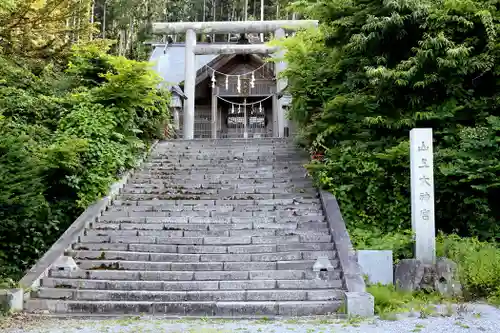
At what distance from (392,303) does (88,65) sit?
10054mm

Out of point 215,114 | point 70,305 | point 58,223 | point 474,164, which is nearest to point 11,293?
point 70,305

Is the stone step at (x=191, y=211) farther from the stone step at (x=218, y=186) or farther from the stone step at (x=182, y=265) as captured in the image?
the stone step at (x=182, y=265)

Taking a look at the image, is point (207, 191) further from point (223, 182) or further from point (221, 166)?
point (221, 166)

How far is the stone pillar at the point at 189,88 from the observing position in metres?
19.3

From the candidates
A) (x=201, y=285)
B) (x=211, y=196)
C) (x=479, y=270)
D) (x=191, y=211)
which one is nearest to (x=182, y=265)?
(x=201, y=285)

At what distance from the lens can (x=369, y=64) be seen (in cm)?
1006

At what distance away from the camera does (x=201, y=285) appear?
22.9 ft

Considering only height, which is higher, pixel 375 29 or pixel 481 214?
pixel 375 29

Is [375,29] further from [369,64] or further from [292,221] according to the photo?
[292,221]

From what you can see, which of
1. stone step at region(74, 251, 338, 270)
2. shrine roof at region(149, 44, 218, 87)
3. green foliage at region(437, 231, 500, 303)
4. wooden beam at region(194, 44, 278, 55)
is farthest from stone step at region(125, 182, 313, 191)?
shrine roof at region(149, 44, 218, 87)

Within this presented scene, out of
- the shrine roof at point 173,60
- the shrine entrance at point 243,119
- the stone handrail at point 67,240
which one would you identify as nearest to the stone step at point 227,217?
the stone handrail at point 67,240

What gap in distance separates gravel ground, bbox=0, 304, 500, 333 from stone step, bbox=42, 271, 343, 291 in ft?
3.00

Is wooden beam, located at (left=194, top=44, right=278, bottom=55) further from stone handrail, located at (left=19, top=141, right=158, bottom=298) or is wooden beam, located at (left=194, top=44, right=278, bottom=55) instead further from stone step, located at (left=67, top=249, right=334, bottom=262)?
stone step, located at (left=67, top=249, right=334, bottom=262)

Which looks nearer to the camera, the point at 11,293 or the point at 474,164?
the point at 11,293
